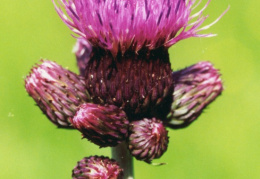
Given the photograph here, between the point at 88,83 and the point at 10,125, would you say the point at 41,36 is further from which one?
the point at 88,83

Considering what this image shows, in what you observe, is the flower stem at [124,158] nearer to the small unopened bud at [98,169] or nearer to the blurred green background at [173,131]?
the small unopened bud at [98,169]

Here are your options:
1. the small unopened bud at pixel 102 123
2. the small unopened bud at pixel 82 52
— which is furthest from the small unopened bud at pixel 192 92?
the small unopened bud at pixel 82 52

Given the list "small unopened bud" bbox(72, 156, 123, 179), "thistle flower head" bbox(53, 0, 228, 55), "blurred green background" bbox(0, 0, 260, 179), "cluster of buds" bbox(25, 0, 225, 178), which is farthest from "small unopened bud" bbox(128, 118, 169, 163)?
"blurred green background" bbox(0, 0, 260, 179)

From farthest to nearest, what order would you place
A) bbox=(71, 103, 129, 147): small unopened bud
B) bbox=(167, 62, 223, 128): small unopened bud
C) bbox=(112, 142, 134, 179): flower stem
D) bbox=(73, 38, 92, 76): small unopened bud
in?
bbox=(73, 38, 92, 76): small unopened bud → bbox=(167, 62, 223, 128): small unopened bud → bbox=(112, 142, 134, 179): flower stem → bbox=(71, 103, 129, 147): small unopened bud

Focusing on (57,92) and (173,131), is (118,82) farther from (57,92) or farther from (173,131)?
(173,131)

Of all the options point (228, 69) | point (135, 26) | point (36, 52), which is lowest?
point (135, 26)

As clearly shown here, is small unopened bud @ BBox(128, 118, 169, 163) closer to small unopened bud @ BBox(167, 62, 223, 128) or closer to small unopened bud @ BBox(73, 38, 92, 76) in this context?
small unopened bud @ BBox(167, 62, 223, 128)

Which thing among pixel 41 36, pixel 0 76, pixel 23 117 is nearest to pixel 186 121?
pixel 23 117
